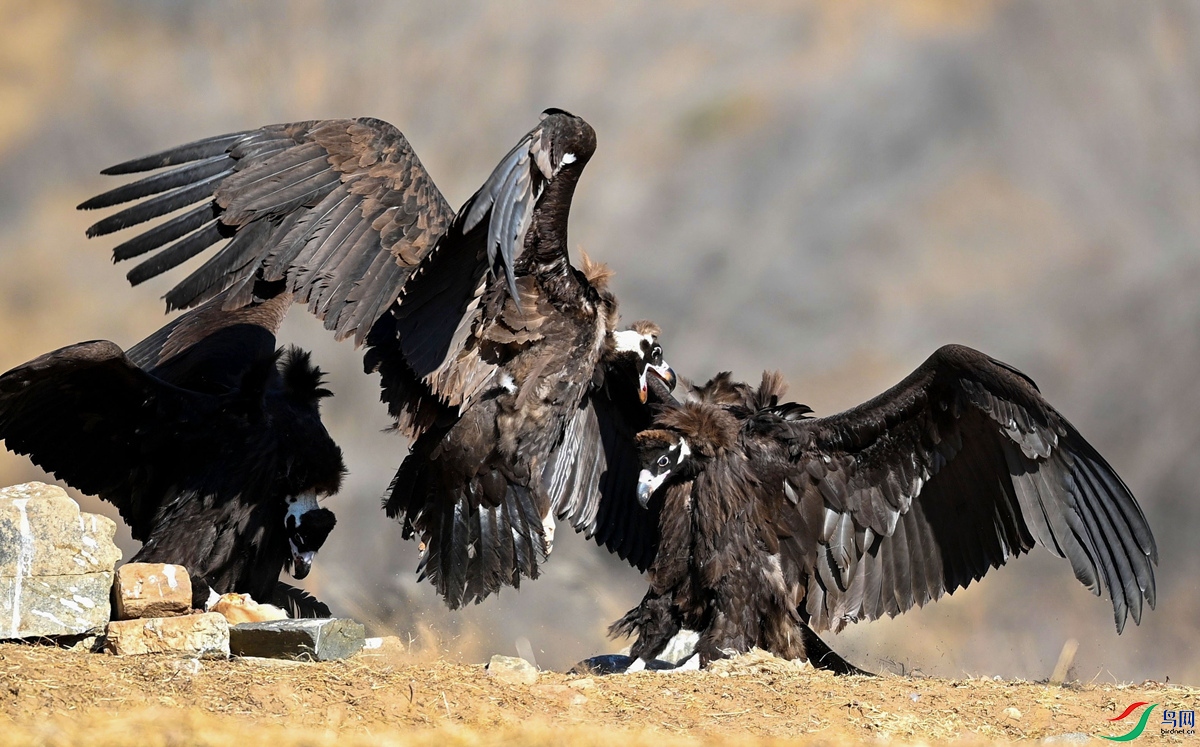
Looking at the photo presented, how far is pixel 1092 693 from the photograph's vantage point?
184 inches

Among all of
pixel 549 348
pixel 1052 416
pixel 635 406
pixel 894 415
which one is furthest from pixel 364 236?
pixel 1052 416

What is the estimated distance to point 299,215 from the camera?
17.7 feet

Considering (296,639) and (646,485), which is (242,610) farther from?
(646,485)

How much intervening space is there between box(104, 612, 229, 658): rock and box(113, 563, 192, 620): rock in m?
0.07

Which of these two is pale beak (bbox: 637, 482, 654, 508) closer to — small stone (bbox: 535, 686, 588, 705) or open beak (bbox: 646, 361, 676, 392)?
open beak (bbox: 646, 361, 676, 392)

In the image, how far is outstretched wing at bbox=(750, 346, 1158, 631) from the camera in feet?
16.5

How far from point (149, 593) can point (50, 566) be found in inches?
16.6

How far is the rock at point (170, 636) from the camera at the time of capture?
4.64 metres

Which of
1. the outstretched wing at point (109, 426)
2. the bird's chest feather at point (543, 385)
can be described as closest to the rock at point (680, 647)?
the bird's chest feather at point (543, 385)

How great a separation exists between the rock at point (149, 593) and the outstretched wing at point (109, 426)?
3.03 feet

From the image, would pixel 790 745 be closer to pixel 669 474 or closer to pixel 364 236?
pixel 669 474

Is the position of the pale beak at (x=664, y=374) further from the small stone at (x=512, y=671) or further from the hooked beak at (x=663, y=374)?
the small stone at (x=512, y=671)

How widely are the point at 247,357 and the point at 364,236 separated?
1.41 metres

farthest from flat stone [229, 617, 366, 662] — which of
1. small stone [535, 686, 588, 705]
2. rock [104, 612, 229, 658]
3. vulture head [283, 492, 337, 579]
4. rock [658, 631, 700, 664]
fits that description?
rock [658, 631, 700, 664]
